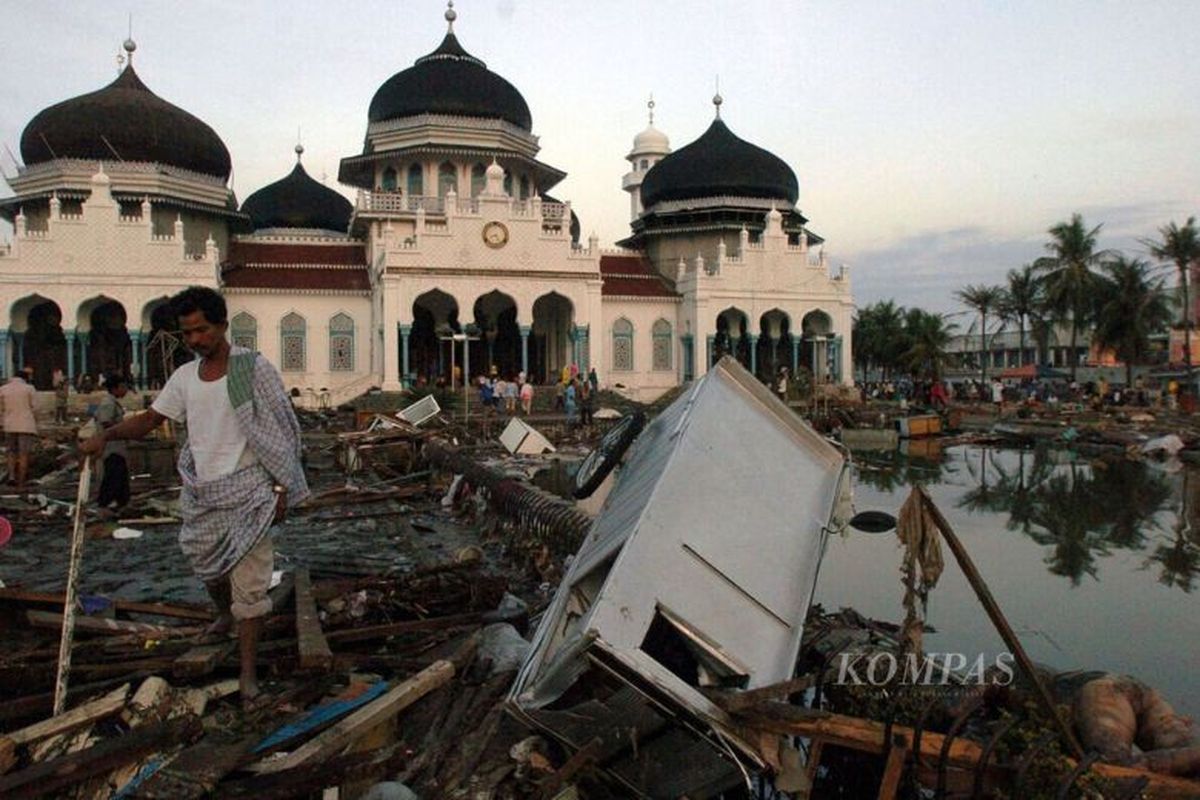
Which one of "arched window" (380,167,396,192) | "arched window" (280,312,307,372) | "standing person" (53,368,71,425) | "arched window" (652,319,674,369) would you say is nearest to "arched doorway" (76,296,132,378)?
"standing person" (53,368,71,425)

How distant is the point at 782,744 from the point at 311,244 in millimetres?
33619

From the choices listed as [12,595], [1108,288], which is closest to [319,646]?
[12,595]

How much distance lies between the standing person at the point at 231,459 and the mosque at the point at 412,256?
2320cm

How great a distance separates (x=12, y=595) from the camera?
4812 mm

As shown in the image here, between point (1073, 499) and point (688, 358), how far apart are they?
21.5m

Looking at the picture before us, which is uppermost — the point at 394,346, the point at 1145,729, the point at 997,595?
the point at 394,346

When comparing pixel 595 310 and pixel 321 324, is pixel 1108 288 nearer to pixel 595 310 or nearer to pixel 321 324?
pixel 595 310

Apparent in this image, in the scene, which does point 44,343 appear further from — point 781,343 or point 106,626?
point 106,626

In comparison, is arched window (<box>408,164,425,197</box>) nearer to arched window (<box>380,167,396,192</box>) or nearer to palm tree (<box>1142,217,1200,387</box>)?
arched window (<box>380,167,396,192</box>)

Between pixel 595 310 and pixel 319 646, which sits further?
pixel 595 310

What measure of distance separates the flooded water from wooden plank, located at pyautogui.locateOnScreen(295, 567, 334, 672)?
12.5 feet

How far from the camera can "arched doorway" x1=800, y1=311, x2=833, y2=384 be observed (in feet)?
120

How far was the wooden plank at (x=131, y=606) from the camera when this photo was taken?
485cm

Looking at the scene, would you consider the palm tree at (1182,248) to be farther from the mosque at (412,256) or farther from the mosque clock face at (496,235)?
the mosque clock face at (496,235)
